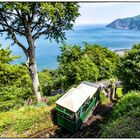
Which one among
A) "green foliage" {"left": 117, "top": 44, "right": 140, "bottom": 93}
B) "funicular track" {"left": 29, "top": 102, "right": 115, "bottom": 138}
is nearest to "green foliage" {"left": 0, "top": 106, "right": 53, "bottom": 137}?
"funicular track" {"left": 29, "top": 102, "right": 115, "bottom": 138}

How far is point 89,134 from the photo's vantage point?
23.4 feet

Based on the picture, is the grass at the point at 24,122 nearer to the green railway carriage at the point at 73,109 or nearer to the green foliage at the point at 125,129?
the green railway carriage at the point at 73,109

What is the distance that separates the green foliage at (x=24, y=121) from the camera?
276 inches

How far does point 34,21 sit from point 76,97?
2940mm

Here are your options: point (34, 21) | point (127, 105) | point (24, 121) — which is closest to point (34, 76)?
point (34, 21)

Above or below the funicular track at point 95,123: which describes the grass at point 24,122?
above

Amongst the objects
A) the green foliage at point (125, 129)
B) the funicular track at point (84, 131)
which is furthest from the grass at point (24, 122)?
the green foliage at point (125, 129)

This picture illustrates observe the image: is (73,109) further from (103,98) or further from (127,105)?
(103,98)

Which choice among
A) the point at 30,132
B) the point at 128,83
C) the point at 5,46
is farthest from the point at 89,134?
the point at 5,46

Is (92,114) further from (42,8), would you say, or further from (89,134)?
(42,8)

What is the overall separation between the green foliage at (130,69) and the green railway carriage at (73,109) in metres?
2.17

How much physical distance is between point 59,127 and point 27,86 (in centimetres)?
507

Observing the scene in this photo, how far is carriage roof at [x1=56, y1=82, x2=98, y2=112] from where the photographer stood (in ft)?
24.6

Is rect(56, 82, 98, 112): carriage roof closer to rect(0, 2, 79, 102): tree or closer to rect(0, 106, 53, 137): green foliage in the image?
rect(0, 106, 53, 137): green foliage
